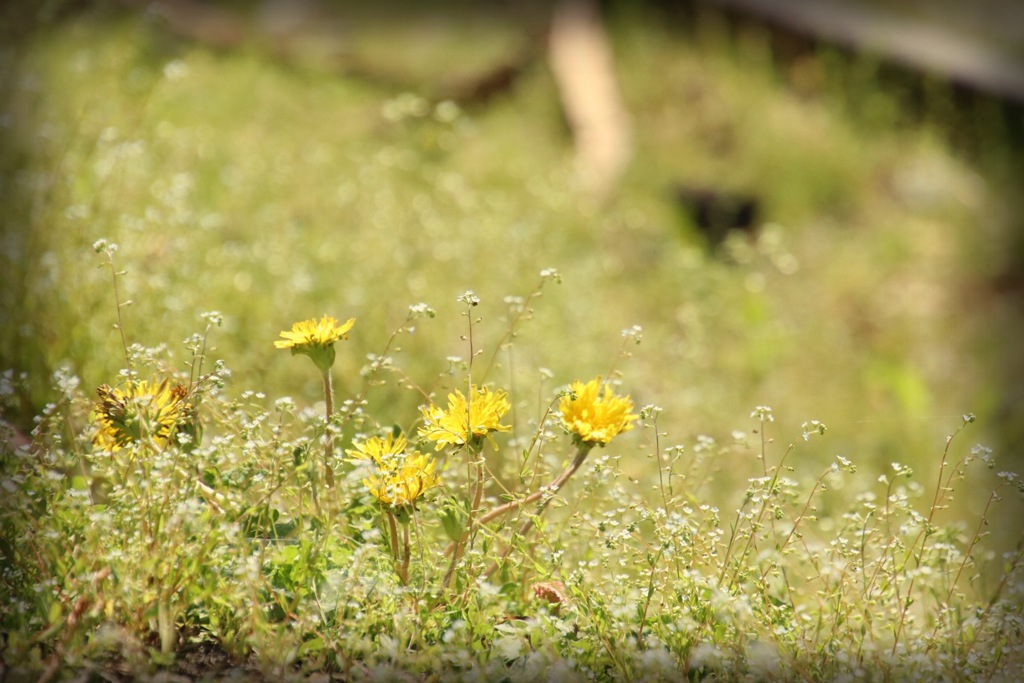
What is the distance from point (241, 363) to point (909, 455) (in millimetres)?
2124

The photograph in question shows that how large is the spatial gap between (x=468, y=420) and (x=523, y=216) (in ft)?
7.97

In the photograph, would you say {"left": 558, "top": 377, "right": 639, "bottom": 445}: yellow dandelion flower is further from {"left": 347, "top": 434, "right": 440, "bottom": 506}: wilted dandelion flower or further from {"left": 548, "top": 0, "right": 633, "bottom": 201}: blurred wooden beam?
{"left": 548, "top": 0, "right": 633, "bottom": 201}: blurred wooden beam

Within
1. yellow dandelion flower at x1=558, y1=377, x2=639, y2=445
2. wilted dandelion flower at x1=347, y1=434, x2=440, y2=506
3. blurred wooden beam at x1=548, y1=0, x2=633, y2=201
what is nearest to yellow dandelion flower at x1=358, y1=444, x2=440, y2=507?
wilted dandelion flower at x1=347, y1=434, x2=440, y2=506

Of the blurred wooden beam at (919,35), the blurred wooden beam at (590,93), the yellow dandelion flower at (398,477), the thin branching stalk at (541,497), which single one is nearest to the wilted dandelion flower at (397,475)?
the yellow dandelion flower at (398,477)

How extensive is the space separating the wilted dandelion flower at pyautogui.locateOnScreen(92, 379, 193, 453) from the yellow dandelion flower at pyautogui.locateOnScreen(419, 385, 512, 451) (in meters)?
0.38

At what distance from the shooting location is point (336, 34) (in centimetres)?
Result: 625

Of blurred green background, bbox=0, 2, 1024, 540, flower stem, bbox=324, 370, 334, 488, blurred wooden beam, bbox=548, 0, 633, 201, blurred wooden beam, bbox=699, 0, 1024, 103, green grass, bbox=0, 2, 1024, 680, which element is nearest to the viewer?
green grass, bbox=0, 2, 1024, 680

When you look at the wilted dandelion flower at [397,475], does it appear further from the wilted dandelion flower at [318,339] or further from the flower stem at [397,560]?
the wilted dandelion flower at [318,339]

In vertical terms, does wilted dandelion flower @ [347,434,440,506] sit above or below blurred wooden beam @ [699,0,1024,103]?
below

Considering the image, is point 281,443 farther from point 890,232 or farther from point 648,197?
point 890,232

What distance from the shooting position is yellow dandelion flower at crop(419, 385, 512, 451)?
148 cm

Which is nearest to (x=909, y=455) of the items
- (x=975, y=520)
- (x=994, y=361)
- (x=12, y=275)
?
(x=975, y=520)

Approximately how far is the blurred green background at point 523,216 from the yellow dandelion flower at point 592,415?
0.21 meters

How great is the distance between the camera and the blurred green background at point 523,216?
2.63 metres
